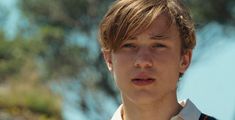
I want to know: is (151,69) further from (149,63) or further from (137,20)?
(137,20)

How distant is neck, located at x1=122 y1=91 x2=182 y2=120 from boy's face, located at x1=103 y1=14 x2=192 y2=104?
0.08 ft

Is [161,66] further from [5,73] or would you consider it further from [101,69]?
[5,73]

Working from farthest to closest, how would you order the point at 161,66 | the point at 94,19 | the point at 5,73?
the point at 5,73, the point at 94,19, the point at 161,66

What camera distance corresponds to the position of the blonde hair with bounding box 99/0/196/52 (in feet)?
8.09

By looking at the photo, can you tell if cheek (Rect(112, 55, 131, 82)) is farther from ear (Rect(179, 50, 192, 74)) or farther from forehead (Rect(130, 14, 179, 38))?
ear (Rect(179, 50, 192, 74))

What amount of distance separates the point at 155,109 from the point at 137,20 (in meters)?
0.29

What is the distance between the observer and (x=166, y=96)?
2.51 meters

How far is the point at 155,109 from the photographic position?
2504 millimetres

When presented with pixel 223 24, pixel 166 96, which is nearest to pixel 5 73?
pixel 223 24

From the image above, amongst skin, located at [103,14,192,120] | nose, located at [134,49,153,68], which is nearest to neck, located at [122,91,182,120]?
skin, located at [103,14,192,120]

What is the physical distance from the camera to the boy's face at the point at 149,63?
7.97 feet

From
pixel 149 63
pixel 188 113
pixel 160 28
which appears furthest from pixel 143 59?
pixel 188 113

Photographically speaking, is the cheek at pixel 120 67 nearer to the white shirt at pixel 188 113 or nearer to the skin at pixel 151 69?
the skin at pixel 151 69

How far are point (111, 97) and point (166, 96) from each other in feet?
34.6
